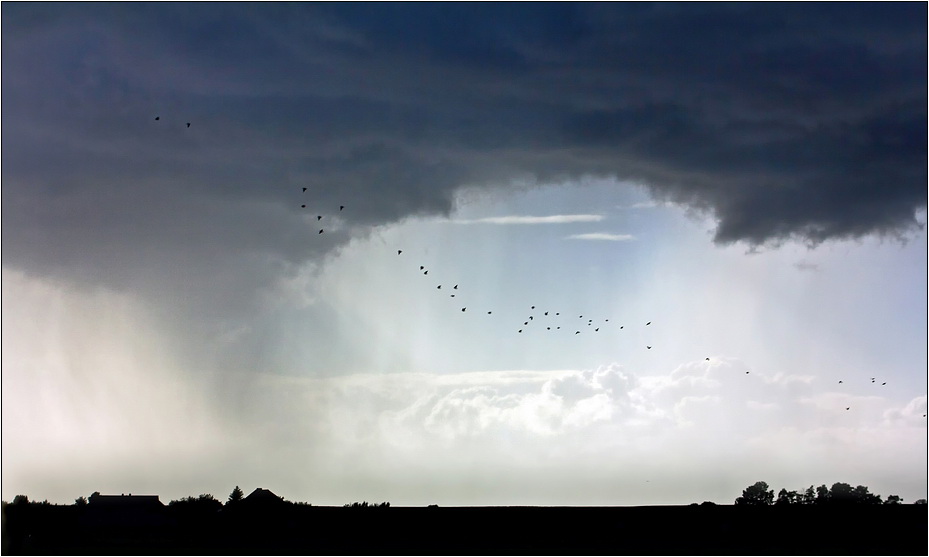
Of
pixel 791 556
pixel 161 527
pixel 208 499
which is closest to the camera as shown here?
pixel 791 556

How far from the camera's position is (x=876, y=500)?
138 meters

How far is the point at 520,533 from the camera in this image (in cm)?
10362

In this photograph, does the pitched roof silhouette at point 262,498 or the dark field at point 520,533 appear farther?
the pitched roof silhouette at point 262,498

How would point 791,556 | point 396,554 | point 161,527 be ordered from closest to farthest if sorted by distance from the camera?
point 791,556 < point 396,554 < point 161,527

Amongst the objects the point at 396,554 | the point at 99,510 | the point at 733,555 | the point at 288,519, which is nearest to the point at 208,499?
the point at 99,510

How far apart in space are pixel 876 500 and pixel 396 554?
70.5 metres

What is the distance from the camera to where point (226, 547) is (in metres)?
103

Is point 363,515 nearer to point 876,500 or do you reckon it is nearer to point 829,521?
point 829,521

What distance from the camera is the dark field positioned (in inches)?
3856

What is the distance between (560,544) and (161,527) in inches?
1767

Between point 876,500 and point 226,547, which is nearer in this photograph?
point 226,547

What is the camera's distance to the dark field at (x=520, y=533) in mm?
97938

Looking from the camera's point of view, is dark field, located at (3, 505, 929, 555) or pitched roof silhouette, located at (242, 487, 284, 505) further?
pitched roof silhouette, located at (242, 487, 284, 505)

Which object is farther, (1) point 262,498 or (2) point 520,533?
(1) point 262,498
